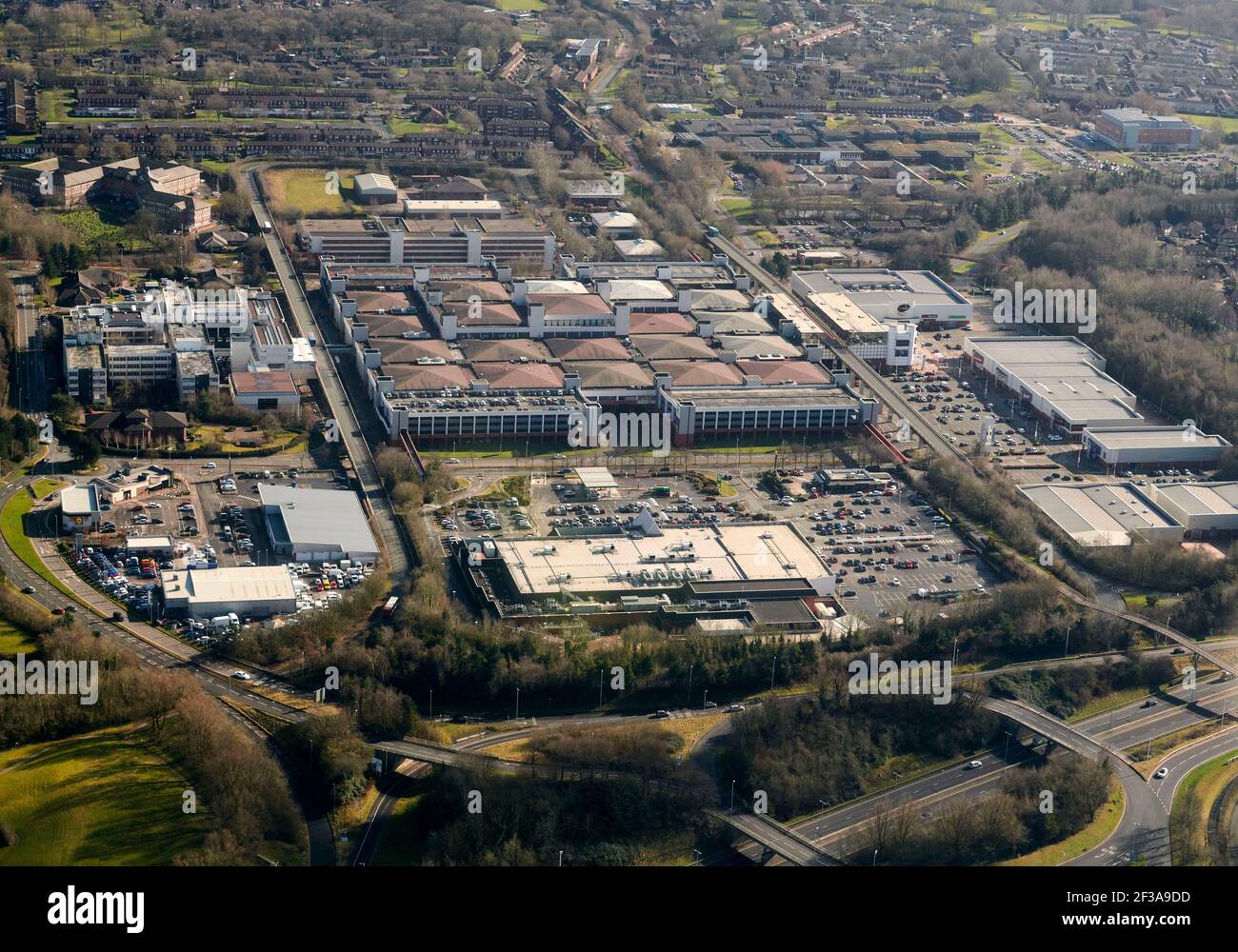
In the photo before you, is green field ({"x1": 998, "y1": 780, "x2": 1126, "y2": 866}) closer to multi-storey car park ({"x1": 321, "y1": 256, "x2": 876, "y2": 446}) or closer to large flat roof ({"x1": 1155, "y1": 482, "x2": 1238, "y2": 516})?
large flat roof ({"x1": 1155, "y1": 482, "x2": 1238, "y2": 516})

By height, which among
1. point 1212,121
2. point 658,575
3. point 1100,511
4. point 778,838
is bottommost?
point 778,838

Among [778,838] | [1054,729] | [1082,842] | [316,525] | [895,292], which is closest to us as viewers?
[778,838]

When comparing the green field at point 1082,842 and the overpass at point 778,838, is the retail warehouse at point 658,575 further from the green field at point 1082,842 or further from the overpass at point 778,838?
the green field at point 1082,842

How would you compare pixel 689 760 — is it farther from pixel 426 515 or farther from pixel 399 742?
pixel 426 515

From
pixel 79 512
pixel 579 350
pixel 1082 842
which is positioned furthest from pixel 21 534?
pixel 1082 842

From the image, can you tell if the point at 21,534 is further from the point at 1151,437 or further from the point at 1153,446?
the point at 1151,437

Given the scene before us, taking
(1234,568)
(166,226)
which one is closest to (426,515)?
(1234,568)
